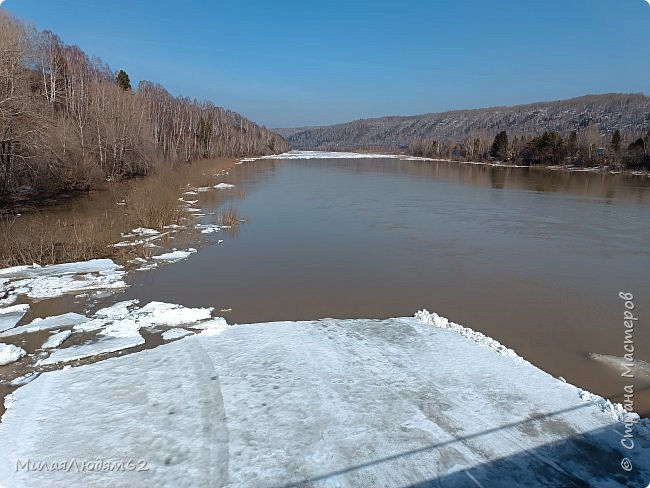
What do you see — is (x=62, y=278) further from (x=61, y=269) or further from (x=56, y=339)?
(x=56, y=339)

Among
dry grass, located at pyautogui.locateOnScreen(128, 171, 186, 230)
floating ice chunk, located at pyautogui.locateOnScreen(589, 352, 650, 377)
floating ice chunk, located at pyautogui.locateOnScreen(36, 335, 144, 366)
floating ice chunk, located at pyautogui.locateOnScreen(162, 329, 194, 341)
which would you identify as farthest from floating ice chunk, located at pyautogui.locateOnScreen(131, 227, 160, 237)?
floating ice chunk, located at pyautogui.locateOnScreen(589, 352, 650, 377)

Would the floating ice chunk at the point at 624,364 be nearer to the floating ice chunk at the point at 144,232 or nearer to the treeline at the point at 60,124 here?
the floating ice chunk at the point at 144,232

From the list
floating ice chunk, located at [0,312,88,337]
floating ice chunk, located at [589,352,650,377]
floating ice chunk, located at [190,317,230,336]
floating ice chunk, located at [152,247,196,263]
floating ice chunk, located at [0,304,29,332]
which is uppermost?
floating ice chunk, located at [152,247,196,263]

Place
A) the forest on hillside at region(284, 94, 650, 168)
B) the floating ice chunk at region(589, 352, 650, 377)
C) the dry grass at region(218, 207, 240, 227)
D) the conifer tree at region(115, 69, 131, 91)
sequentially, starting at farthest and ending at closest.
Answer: the forest on hillside at region(284, 94, 650, 168) < the conifer tree at region(115, 69, 131, 91) < the dry grass at region(218, 207, 240, 227) < the floating ice chunk at region(589, 352, 650, 377)

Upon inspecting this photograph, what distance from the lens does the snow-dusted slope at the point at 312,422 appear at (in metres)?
3.23

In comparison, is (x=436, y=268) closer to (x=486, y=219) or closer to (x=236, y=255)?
(x=236, y=255)

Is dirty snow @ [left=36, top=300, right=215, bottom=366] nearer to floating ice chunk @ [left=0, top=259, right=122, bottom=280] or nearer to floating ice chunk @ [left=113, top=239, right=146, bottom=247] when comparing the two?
floating ice chunk @ [left=0, top=259, right=122, bottom=280]

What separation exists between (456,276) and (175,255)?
6.58 m

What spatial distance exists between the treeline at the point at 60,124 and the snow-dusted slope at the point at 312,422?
1068 centimetres

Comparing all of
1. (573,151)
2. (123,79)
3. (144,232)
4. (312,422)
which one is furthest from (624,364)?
(573,151)

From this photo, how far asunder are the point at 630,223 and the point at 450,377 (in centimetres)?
1533

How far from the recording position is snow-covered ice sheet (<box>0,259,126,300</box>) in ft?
23.4

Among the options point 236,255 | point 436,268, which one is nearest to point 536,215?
point 436,268

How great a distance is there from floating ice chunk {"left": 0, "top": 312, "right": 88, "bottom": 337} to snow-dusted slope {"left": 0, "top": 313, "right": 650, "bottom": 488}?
153 centimetres
